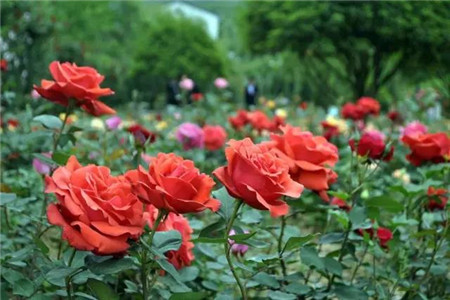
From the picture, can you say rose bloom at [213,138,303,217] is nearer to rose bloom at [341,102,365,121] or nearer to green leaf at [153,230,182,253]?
green leaf at [153,230,182,253]

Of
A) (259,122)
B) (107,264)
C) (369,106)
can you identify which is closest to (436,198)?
(107,264)

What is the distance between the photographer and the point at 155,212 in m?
1.22

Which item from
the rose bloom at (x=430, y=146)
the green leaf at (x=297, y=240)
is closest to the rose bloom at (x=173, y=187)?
the green leaf at (x=297, y=240)

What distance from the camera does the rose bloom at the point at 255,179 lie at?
1.01 metres

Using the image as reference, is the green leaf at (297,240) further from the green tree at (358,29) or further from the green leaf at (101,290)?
the green tree at (358,29)

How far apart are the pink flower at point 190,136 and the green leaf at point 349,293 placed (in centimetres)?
126

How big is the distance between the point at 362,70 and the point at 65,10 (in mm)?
12525

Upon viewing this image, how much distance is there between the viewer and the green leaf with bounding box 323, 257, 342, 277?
1457mm

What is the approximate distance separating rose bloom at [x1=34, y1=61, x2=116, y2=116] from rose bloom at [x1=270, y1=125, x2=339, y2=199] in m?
0.38

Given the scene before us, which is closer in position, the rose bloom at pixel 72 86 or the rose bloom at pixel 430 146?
the rose bloom at pixel 72 86

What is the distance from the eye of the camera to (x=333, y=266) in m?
1.47

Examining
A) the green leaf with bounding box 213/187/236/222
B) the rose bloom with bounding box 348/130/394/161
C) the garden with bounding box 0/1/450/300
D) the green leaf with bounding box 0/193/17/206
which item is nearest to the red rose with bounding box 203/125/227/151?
the garden with bounding box 0/1/450/300

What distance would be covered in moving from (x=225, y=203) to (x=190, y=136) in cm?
155

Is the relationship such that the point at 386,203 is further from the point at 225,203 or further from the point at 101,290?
the point at 101,290
